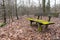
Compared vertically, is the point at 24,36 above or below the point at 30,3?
below

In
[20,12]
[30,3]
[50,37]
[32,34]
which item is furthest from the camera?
[30,3]

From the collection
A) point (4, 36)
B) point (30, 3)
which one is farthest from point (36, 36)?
point (30, 3)

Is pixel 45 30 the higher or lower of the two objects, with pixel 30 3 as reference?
lower

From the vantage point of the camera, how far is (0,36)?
973cm

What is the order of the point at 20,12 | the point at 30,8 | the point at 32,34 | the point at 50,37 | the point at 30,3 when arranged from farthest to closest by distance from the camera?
the point at 30,3, the point at 30,8, the point at 20,12, the point at 32,34, the point at 50,37

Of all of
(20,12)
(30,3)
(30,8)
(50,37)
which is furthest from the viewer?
(30,3)

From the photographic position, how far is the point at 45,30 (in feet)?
33.6

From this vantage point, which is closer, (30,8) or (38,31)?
(38,31)

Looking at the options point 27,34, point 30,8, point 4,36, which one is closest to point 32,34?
point 27,34

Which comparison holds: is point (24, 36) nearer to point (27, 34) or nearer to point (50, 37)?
point (27, 34)

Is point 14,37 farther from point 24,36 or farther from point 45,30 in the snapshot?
point 45,30

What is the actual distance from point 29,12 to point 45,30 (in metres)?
19.2

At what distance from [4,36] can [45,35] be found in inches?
106

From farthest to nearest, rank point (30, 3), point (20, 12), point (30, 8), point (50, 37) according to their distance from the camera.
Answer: point (30, 3) < point (30, 8) < point (20, 12) < point (50, 37)
